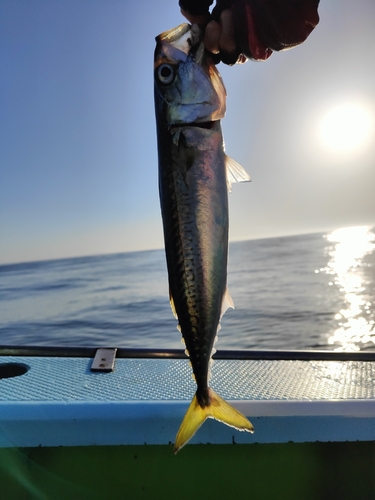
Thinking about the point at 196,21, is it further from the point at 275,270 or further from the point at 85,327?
the point at 275,270

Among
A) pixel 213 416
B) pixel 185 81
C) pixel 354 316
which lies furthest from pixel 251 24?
pixel 354 316

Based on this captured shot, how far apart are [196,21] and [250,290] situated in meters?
21.7

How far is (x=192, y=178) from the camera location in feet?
6.04

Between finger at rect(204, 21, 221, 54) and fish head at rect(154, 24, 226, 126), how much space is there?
0.09 ft

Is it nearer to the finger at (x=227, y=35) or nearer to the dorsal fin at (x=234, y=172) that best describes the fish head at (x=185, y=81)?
the finger at (x=227, y=35)

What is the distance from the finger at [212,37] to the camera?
1.90 m

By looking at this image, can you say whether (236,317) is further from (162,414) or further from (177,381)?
(162,414)

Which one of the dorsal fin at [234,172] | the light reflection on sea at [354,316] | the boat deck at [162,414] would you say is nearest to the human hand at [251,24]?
the dorsal fin at [234,172]

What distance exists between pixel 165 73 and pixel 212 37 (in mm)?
249

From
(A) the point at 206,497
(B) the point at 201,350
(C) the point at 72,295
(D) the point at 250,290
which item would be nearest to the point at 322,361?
(A) the point at 206,497

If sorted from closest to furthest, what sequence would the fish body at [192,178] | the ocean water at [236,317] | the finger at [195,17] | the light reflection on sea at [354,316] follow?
the fish body at [192,178] → the finger at [195,17] → the light reflection on sea at [354,316] → the ocean water at [236,317]

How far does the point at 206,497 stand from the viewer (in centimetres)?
254

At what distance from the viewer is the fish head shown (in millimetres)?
1869

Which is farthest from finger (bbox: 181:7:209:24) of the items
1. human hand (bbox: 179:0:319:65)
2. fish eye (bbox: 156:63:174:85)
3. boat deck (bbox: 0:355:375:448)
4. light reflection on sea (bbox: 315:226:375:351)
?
light reflection on sea (bbox: 315:226:375:351)
